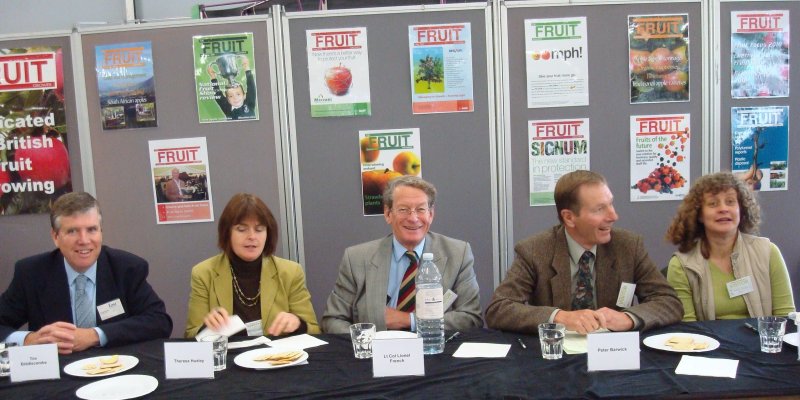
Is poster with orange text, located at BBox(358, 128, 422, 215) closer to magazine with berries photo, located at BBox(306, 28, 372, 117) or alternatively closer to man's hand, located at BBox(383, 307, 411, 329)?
magazine with berries photo, located at BBox(306, 28, 372, 117)

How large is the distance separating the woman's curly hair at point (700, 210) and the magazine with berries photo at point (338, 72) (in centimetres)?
171

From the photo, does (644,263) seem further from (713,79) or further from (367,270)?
(713,79)

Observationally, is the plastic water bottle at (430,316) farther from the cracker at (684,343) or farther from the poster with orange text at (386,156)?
the poster with orange text at (386,156)

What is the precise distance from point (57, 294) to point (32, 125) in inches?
57.3

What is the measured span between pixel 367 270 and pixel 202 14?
84.0 inches

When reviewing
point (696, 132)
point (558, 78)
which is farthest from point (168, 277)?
point (696, 132)

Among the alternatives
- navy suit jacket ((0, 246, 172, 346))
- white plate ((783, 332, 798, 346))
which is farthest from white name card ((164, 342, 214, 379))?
white plate ((783, 332, 798, 346))

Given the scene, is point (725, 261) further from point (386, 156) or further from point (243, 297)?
point (243, 297)

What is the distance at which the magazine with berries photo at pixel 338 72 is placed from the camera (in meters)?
3.45

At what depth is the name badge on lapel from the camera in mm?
2504

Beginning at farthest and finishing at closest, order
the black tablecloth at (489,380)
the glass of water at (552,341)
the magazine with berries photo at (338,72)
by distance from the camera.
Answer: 1. the magazine with berries photo at (338,72)
2. the glass of water at (552,341)
3. the black tablecloth at (489,380)

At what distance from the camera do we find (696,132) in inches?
139

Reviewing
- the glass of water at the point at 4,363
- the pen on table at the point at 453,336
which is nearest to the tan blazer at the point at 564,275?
the pen on table at the point at 453,336

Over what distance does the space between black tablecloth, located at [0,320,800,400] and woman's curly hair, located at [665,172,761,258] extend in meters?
0.70
